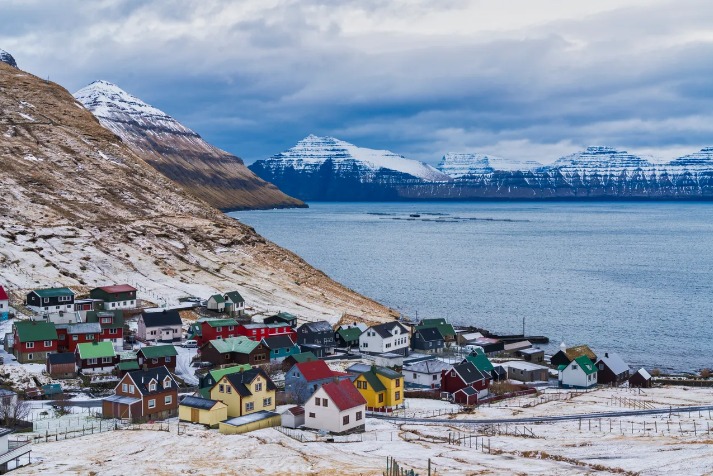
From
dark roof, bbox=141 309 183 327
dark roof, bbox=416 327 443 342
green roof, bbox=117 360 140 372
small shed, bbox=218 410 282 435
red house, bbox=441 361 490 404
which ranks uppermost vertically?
dark roof, bbox=141 309 183 327

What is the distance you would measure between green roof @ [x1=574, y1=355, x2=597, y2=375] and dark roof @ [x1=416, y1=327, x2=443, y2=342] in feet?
58.3

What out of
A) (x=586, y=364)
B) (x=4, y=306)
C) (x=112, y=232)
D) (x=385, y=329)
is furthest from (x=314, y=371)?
(x=112, y=232)

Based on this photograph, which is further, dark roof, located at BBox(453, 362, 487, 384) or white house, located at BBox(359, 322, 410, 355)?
white house, located at BBox(359, 322, 410, 355)

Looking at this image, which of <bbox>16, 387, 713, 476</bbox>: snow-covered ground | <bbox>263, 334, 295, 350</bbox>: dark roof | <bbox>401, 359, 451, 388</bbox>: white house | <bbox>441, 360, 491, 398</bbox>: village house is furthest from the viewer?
<bbox>263, 334, 295, 350</bbox>: dark roof

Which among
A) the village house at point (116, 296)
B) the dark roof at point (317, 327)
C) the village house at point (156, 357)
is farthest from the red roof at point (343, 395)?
the village house at point (116, 296)

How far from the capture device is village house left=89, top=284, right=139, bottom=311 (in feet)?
303

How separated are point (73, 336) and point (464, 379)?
111 ft

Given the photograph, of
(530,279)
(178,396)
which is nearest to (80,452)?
(178,396)

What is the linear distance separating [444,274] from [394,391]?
105 metres

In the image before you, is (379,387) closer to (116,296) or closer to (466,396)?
(466,396)

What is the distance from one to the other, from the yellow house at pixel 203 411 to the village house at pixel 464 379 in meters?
18.7

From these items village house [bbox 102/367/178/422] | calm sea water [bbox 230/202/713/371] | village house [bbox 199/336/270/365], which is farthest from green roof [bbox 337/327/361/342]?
village house [bbox 102/367/178/422]

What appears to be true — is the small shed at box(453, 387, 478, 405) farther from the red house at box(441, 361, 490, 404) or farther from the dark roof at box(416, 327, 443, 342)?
the dark roof at box(416, 327, 443, 342)

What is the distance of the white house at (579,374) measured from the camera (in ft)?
239
